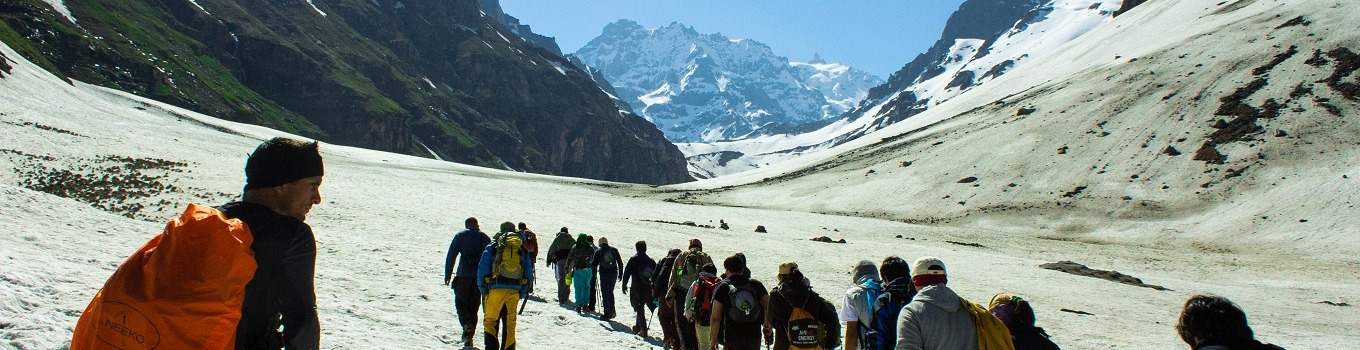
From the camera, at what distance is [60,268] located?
1005cm

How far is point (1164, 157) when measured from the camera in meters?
61.9

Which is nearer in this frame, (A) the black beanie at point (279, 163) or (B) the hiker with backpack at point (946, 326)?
(A) the black beanie at point (279, 163)

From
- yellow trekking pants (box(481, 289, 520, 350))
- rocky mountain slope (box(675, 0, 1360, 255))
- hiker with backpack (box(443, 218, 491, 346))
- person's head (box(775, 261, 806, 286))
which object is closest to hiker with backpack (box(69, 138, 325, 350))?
person's head (box(775, 261, 806, 286))

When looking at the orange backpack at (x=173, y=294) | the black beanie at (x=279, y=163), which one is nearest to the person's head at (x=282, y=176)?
the black beanie at (x=279, y=163)

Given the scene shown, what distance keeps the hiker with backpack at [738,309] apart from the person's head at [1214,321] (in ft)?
17.3

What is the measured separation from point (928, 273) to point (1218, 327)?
6.27 ft

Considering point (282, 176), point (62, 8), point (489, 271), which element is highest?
point (62, 8)

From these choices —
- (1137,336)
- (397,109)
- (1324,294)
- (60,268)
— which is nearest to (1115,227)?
(1324,294)

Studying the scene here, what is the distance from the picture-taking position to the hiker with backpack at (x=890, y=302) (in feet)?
21.2

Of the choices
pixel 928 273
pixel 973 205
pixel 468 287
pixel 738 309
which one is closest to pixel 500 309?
pixel 468 287

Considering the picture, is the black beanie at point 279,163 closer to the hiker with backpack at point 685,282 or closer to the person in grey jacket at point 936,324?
the person in grey jacket at point 936,324

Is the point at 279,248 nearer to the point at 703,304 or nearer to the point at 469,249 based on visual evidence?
the point at 703,304

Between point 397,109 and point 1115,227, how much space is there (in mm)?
177915

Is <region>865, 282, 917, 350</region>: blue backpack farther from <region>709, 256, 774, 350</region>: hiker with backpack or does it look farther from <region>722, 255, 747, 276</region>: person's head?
<region>722, 255, 747, 276</region>: person's head
